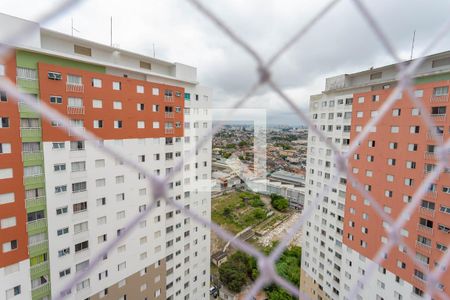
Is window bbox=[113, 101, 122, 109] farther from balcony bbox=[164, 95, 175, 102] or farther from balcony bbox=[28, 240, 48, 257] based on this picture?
balcony bbox=[28, 240, 48, 257]

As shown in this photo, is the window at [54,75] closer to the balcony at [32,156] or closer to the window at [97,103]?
the window at [97,103]

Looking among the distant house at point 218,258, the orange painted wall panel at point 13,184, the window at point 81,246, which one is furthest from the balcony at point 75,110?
the distant house at point 218,258

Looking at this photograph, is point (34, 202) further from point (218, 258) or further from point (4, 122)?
point (218, 258)

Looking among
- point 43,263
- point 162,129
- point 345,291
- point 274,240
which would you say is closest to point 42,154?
point 43,263

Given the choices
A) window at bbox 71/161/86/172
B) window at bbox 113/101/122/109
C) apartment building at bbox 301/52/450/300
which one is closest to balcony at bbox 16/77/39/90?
window at bbox 113/101/122/109

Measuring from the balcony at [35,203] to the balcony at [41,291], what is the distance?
116 centimetres

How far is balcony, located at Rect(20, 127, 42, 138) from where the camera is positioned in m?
2.83

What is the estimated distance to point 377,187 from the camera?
426 centimetres

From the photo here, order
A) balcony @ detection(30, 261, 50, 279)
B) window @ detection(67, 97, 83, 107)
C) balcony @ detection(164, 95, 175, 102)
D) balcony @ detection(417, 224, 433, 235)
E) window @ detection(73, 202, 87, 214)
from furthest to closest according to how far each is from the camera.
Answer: balcony @ detection(164, 95, 175, 102) < balcony @ detection(417, 224, 433, 235) < window @ detection(73, 202, 87, 214) < window @ detection(67, 97, 83, 107) < balcony @ detection(30, 261, 50, 279)

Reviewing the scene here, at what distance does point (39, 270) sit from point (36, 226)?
65 cm

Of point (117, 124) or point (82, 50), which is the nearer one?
point (82, 50)

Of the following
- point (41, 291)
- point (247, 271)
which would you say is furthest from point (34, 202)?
point (247, 271)

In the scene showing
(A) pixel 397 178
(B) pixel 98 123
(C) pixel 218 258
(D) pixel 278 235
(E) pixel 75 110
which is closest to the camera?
(E) pixel 75 110

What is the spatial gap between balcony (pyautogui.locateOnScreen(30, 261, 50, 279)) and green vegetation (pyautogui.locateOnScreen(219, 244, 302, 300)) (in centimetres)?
529
